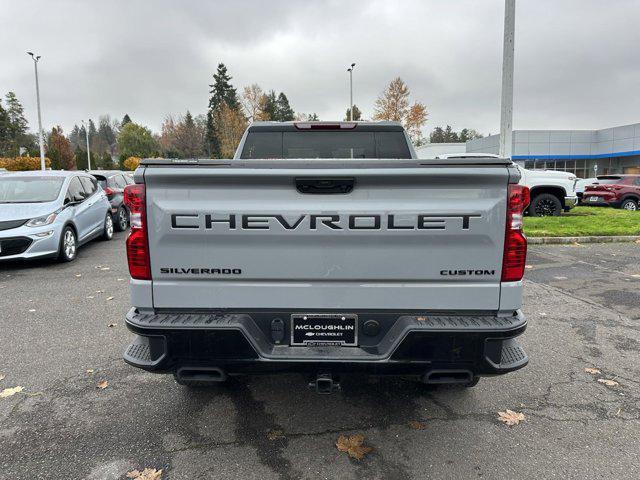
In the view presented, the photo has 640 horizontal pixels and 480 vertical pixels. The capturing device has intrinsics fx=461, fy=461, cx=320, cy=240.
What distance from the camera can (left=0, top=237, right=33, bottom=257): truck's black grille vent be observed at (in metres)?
7.77

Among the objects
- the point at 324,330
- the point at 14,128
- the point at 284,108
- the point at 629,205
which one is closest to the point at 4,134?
the point at 14,128

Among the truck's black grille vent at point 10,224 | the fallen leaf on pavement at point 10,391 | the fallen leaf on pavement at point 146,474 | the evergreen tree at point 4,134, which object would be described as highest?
the evergreen tree at point 4,134

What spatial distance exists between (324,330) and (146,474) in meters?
1.35

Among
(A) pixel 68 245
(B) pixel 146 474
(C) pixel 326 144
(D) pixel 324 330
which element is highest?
(C) pixel 326 144

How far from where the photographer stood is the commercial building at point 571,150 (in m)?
44.6

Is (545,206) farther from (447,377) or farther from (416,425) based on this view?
(447,377)

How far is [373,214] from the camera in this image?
99.6 inches

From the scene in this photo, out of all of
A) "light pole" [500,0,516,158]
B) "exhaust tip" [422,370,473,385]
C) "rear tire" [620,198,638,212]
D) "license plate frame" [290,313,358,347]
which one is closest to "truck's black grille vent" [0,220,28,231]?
"license plate frame" [290,313,358,347]

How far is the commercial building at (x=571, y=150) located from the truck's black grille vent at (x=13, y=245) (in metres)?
42.8

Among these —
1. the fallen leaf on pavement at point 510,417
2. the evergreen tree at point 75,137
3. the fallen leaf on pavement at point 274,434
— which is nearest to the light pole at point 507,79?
the fallen leaf on pavement at point 510,417

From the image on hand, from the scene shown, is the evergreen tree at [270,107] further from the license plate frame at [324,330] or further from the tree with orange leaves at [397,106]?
the license plate frame at [324,330]

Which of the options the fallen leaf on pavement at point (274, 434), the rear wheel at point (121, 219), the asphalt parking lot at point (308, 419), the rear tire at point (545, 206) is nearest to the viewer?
the asphalt parking lot at point (308, 419)

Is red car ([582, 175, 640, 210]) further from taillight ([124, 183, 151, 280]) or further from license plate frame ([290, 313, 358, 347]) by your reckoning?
taillight ([124, 183, 151, 280])

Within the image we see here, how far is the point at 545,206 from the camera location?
47.7 ft
